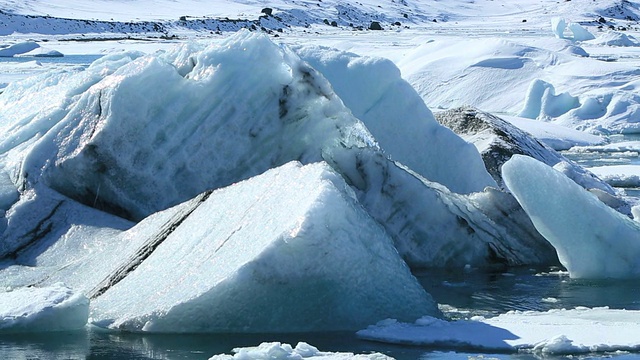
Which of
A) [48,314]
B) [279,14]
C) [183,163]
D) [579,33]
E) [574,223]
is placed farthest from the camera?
[279,14]

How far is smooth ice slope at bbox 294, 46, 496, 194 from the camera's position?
8047 millimetres

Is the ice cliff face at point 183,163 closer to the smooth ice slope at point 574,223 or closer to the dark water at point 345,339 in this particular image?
the smooth ice slope at point 574,223

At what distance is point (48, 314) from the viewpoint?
4.89 meters

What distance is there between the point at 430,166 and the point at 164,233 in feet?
9.78

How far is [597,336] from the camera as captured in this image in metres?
4.59

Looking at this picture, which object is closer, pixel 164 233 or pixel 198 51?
pixel 164 233

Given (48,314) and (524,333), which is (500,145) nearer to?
(524,333)

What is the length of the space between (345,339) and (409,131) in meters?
3.69

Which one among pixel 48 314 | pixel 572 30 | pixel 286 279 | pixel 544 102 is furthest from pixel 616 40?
pixel 48 314

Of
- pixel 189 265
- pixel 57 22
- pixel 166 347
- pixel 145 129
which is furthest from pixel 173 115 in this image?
pixel 57 22

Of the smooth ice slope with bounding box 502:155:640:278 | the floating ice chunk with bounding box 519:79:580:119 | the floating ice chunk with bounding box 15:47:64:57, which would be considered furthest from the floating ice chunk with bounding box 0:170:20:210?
the floating ice chunk with bounding box 15:47:64:57

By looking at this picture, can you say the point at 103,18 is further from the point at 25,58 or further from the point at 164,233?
the point at 164,233

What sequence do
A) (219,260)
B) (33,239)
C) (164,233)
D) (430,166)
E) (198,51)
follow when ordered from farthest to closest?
1. (430,166)
2. (198,51)
3. (33,239)
4. (164,233)
5. (219,260)

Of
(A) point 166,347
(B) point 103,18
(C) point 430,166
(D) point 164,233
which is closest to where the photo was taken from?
(A) point 166,347
